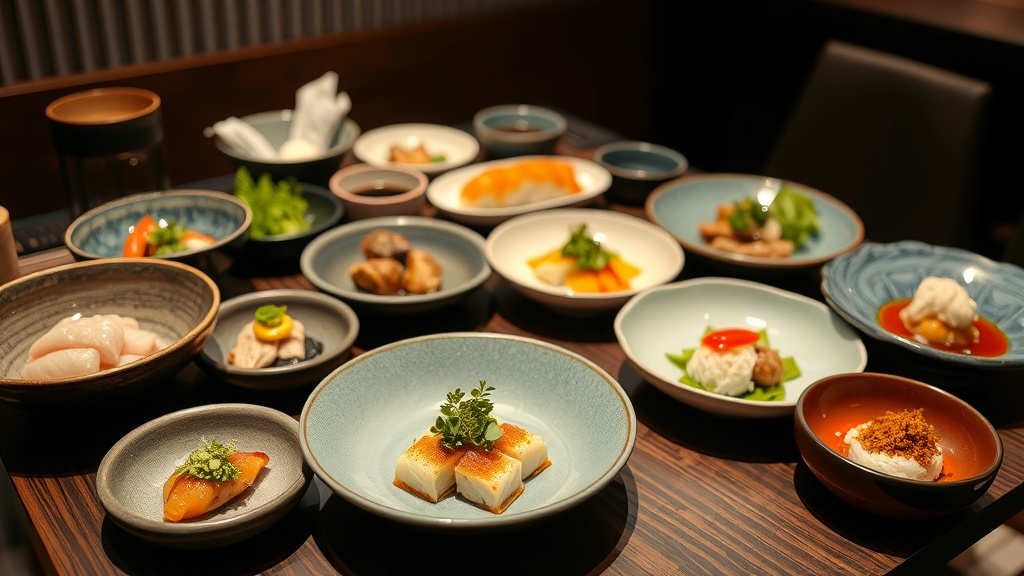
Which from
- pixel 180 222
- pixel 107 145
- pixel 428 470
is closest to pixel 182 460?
pixel 428 470

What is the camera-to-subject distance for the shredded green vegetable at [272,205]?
1952 mm

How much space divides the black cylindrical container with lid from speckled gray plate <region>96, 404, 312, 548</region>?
35.3 inches

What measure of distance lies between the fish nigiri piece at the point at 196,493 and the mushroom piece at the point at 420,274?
669 mm

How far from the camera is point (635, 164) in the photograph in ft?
8.38

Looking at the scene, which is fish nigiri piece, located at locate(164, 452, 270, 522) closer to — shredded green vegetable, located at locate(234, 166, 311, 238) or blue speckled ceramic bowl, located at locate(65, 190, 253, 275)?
blue speckled ceramic bowl, located at locate(65, 190, 253, 275)

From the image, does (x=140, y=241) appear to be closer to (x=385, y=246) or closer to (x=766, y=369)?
(x=385, y=246)

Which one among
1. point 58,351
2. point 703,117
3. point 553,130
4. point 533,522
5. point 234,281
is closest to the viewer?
point 533,522

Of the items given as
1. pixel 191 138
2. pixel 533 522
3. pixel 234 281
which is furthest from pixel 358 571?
pixel 191 138

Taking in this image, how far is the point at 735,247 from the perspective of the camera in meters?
2.02

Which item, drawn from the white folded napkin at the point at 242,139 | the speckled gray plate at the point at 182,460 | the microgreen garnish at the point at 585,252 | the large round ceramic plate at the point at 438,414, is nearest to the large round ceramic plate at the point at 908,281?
the microgreen garnish at the point at 585,252

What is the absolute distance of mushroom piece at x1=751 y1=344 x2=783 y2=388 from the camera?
147 centimetres

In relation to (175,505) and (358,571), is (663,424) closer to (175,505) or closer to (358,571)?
(358,571)

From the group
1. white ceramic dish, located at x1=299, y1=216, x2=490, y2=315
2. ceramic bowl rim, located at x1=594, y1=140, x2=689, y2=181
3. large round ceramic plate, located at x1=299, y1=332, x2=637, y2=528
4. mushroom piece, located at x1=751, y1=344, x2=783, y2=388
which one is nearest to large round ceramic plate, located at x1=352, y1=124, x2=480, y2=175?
ceramic bowl rim, located at x1=594, y1=140, x2=689, y2=181

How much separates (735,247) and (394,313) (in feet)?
2.93
